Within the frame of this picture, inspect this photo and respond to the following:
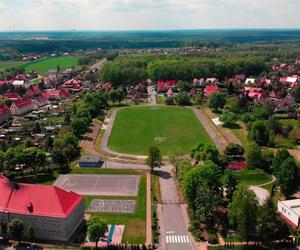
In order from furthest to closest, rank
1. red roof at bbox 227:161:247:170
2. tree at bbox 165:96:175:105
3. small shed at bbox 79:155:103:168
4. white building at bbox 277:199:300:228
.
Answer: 1. tree at bbox 165:96:175:105
2. small shed at bbox 79:155:103:168
3. red roof at bbox 227:161:247:170
4. white building at bbox 277:199:300:228

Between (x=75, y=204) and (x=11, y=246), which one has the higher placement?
(x=75, y=204)

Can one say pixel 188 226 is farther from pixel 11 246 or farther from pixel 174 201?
pixel 11 246

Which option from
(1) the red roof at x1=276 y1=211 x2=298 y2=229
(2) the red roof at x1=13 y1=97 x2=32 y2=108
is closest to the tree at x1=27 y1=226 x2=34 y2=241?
(1) the red roof at x1=276 y1=211 x2=298 y2=229

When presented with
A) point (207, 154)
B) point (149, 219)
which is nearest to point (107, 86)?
point (207, 154)

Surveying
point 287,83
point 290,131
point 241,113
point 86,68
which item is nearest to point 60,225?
point 290,131

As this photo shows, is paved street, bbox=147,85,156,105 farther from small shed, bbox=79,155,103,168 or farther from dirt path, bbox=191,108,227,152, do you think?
small shed, bbox=79,155,103,168

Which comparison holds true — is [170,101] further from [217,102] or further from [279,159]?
[279,159]

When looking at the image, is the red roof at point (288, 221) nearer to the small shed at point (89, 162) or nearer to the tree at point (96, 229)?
the tree at point (96, 229)

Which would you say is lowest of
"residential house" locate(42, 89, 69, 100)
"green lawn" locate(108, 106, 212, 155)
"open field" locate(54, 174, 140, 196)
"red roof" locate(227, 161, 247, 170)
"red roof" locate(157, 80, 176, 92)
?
"green lawn" locate(108, 106, 212, 155)
